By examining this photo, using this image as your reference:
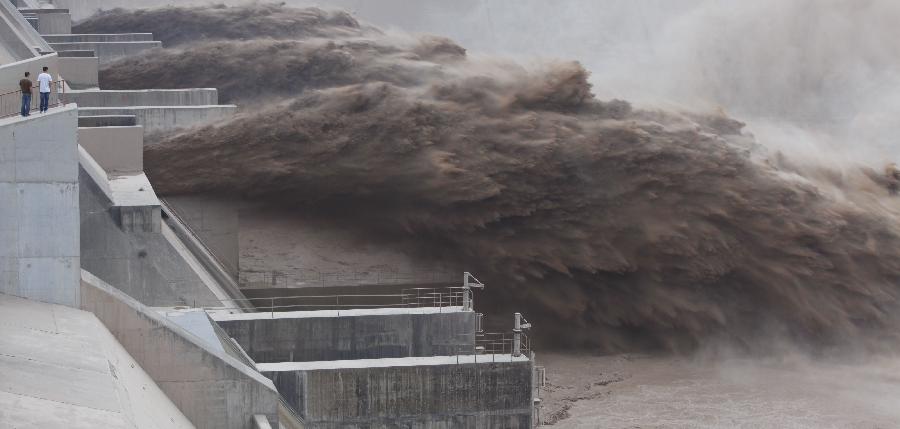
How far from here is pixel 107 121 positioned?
3134 centimetres

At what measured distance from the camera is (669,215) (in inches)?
1363

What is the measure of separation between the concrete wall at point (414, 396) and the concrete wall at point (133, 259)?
5.02m

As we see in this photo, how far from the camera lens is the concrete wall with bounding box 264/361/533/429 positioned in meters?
23.8

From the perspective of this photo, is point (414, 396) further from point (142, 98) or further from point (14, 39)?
point (14, 39)

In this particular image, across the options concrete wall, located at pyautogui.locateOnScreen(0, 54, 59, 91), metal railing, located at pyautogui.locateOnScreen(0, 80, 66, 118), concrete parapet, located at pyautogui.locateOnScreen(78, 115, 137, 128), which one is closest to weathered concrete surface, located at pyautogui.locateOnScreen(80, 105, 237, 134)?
Answer: concrete parapet, located at pyautogui.locateOnScreen(78, 115, 137, 128)

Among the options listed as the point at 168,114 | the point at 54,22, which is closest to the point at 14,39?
the point at 168,114

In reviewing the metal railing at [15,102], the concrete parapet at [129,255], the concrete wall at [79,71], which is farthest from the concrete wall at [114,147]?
the concrete wall at [79,71]

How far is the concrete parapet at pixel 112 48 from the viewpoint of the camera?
47.4 metres

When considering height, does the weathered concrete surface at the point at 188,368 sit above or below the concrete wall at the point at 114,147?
below

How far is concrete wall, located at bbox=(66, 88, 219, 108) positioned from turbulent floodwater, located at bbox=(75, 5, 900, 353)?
74.9 inches

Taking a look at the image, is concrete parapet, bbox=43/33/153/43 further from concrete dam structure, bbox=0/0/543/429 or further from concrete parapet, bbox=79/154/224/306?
concrete parapet, bbox=79/154/224/306

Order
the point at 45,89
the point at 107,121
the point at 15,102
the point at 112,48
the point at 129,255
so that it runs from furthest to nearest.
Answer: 1. the point at 112,48
2. the point at 107,121
3. the point at 129,255
4. the point at 15,102
5. the point at 45,89

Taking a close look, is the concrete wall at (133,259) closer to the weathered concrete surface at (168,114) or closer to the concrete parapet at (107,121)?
the concrete parapet at (107,121)

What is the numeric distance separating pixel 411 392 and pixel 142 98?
1514 cm
